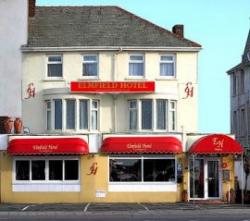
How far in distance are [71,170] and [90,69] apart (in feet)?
21.9

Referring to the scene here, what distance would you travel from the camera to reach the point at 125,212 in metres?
38.2

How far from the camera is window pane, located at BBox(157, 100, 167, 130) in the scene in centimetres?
4756

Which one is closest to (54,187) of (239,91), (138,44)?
(138,44)

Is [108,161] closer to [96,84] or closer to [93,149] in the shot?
[93,149]

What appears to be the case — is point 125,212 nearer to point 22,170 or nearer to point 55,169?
point 55,169

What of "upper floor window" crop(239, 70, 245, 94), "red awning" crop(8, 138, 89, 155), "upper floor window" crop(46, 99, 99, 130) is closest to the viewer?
"red awning" crop(8, 138, 89, 155)

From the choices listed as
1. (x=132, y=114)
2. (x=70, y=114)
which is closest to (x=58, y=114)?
(x=70, y=114)

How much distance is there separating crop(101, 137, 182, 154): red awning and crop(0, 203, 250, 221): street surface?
10.8ft

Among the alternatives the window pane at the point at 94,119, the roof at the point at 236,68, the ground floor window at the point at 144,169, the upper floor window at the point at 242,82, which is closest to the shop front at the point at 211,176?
the ground floor window at the point at 144,169

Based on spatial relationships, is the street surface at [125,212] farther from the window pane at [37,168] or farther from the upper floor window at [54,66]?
the upper floor window at [54,66]

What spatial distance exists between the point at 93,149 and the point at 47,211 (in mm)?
7970

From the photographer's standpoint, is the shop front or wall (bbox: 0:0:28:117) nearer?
the shop front

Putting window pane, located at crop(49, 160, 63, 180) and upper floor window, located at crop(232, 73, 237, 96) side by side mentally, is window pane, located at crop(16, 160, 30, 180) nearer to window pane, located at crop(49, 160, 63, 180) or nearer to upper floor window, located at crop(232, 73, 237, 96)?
window pane, located at crop(49, 160, 63, 180)

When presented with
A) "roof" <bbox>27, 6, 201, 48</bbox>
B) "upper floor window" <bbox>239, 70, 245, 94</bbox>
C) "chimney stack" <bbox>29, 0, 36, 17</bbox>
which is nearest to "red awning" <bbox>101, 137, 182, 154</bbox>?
"roof" <bbox>27, 6, 201, 48</bbox>
